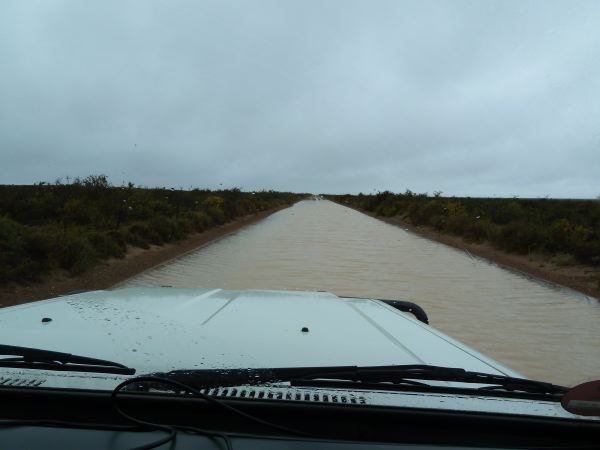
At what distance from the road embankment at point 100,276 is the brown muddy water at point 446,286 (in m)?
0.54

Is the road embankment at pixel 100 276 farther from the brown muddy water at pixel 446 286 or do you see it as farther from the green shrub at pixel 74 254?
the brown muddy water at pixel 446 286

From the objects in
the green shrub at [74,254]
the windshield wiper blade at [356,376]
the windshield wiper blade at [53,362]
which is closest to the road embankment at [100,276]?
the green shrub at [74,254]

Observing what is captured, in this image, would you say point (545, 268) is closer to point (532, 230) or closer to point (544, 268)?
point (544, 268)

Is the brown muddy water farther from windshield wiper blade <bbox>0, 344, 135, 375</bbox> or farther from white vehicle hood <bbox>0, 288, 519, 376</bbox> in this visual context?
windshield wiper blade <bbox>0, 344, 135, 375</bbox>

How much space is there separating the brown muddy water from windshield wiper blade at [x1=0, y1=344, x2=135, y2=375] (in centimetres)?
617

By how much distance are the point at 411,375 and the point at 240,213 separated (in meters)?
42.8

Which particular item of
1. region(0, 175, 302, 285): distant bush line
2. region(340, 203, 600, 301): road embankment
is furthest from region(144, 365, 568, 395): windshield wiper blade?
region(340, 203, 600, 301): road embankment

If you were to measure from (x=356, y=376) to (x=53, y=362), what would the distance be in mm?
1279

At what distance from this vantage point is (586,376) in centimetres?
751

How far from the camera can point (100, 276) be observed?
14.1 m

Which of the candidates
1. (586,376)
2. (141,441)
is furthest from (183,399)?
(586,376)

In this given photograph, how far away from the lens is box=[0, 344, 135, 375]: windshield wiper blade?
2.49 metres

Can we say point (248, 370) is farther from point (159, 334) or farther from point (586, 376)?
point (586, 376)

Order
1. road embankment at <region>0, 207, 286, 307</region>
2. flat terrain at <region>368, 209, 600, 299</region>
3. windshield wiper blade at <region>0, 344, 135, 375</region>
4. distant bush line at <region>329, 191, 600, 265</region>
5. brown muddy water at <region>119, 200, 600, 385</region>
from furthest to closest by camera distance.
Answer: distant bush line at <region>329, 191, 600, 265</region> < flat terrain at <region>368, 209, 600, 299</region> < road embankment at <region>0, 207, 286, 307</region> < brown muddy water at <region>119, 200, 600, 385</region> < windshield wiper blade at <region>0, 344, 135, 375</region>
